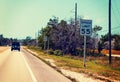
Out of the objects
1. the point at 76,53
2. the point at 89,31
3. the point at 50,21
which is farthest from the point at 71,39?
the point at 89,31

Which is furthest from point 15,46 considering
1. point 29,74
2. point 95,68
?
point 29,74

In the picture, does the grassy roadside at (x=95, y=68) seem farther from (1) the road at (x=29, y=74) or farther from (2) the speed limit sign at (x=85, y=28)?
(2) the speed limit sign at (x=85, y=28)

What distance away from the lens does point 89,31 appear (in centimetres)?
2961

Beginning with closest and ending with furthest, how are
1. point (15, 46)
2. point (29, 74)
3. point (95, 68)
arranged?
point (29, 74)
point (95, 68)
point (15, 46)

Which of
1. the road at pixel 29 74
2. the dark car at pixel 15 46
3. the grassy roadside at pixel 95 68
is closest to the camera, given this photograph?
the road at pixel 29 74

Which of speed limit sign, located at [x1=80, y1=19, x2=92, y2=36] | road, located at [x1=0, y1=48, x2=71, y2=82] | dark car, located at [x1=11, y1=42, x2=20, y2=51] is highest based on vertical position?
speed limit sign, located at [x1=80, y1=19, x2=92, y2=36]

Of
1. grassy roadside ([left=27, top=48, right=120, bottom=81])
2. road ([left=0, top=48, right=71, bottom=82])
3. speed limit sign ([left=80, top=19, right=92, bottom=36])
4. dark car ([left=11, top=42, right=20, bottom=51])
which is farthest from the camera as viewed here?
dark car ([left=11, top=42, right=20, bottom=51])

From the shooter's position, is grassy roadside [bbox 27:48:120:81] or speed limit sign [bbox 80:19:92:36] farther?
speed limit sign [bbox 80:19:92:36]

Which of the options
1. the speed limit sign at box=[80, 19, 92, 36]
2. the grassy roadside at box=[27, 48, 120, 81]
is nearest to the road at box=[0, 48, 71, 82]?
the grassy roadside at box=[27, 48, 120, 81]

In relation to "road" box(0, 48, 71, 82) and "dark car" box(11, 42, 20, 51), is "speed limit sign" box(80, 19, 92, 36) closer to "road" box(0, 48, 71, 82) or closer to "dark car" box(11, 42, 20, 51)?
"road" box(0, 48, 71, 82)

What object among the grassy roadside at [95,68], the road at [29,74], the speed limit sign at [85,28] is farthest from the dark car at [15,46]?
the speed limit sign at [85,28]

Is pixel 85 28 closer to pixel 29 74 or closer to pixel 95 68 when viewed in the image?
pixel 95 68

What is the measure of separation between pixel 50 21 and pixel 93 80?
74.8 metres

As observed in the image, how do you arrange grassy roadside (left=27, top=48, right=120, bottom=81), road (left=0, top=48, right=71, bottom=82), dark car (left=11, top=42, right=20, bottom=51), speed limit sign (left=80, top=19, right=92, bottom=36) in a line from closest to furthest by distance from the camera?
road (left=0, top=48, right=71, bottom=82), grassy roadside (left=27, top=48, right=120, bottom=81), speed limit sign (left=80, top=19, right=92, bottom=36), dark car (left=11, top=42, right=20, bottom=51)
